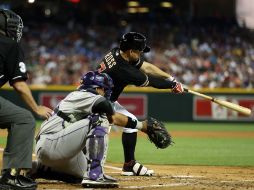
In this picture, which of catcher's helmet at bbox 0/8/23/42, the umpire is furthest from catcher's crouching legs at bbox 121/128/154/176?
catcher's helmet at bbox 0/8/23/42

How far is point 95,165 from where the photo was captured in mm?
5590

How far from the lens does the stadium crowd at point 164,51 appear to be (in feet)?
67.8

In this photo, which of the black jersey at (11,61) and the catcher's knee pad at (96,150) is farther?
the catcher's knee pad at (96,150)

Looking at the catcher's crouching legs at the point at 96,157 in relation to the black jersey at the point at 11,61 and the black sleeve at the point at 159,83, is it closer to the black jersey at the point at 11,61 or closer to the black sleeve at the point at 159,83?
the black jersey at the point at 11,61

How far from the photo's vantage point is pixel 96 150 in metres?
5.55

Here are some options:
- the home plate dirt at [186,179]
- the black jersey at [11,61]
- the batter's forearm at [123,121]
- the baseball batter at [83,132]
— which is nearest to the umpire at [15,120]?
the black jersey at [11,61]

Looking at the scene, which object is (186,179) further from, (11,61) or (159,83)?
(11,61)

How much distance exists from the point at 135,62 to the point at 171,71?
45.7 ft

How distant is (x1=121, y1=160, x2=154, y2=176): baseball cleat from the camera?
7.04 metres

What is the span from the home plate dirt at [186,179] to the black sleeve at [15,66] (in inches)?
47.6

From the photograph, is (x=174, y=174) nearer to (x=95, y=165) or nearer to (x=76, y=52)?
(x=95, y=165)

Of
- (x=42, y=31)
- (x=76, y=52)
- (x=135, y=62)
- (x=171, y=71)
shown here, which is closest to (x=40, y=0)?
(x=42, y=31)

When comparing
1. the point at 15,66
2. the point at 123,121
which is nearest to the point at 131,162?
the point at 123,121

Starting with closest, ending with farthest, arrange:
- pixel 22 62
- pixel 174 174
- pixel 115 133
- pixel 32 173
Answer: pixel 22 62, pixel 32 173, pixel 174 174, pixel 115 133
